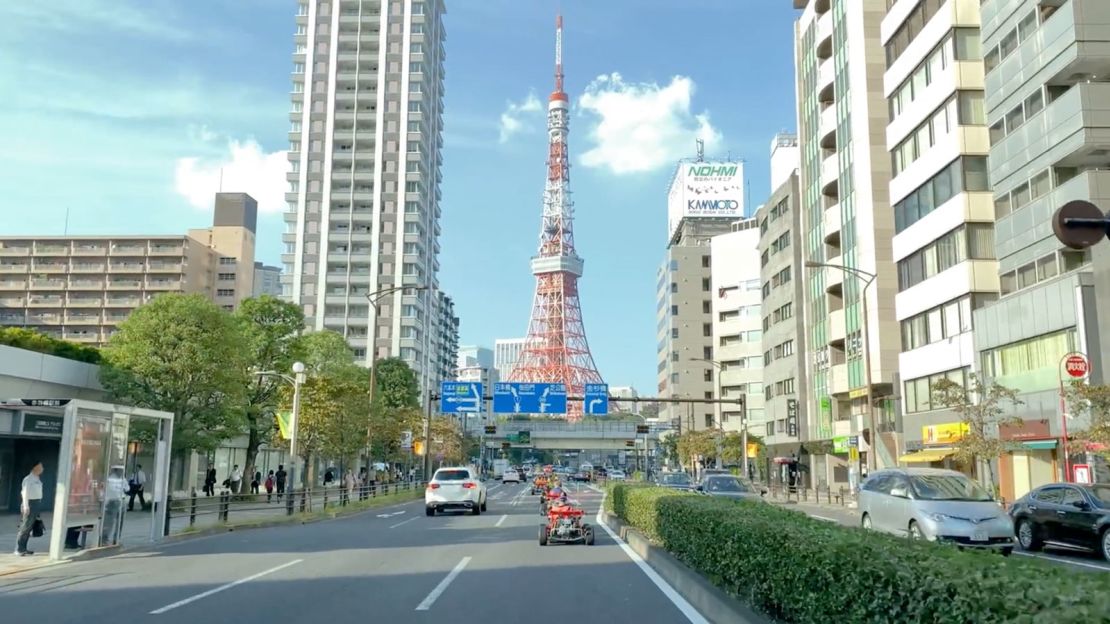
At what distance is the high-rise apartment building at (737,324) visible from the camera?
285ft

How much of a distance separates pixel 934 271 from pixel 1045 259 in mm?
8363

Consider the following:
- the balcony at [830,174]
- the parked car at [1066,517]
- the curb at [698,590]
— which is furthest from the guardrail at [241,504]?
the balcony at [830,174]

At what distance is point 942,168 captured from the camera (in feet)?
124

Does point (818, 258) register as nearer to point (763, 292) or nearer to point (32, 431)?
point (763, 292)

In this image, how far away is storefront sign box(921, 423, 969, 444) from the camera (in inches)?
1384

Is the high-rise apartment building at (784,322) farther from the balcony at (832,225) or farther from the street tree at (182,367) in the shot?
the street tree at (182,367)

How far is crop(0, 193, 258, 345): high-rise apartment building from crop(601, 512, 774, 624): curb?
9283 centimetres

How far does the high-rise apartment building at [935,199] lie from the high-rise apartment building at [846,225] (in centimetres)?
208

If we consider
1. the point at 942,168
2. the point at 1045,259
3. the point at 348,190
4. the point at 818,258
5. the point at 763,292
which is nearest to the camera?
the point at 1045,259

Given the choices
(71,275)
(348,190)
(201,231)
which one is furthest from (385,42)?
(71,275)

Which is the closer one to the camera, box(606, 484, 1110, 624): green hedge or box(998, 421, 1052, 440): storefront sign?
box(606, 484, 1110, 624): green hedge

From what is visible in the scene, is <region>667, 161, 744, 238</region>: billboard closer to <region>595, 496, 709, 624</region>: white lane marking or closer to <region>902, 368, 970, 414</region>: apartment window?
<region>902, 368, 970, 414</region>: apartment window

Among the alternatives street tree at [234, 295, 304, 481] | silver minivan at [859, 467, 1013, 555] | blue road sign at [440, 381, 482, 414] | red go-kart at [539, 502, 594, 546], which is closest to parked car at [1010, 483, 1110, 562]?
silver minivan at [859, 467, 1013, 555]

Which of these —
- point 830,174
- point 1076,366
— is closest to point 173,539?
point 1076,366
